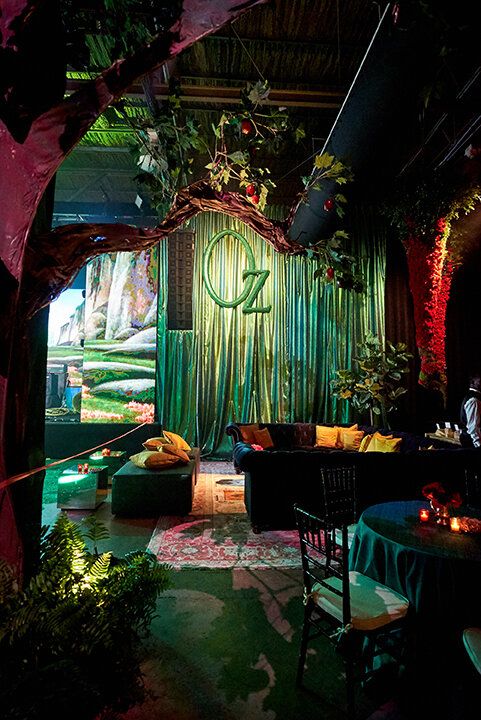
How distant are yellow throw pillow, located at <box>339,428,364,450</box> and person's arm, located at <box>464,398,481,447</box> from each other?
5.25 feet

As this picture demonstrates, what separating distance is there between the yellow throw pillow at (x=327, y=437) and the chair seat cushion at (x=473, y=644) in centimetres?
501

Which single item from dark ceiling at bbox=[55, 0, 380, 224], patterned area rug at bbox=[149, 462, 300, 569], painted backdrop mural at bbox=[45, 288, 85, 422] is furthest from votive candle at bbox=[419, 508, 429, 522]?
painted backdrop mural at bbox=[45, 288, 85, 422]

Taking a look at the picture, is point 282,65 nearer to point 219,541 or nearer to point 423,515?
point 423,515

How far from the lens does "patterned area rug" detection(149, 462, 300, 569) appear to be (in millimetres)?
3180

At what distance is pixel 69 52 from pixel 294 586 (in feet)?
10.6

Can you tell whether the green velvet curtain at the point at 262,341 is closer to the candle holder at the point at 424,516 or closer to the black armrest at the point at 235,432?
the black armrest at the point at 235,432

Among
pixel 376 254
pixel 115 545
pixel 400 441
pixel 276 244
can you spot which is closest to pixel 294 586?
pixel 115 545

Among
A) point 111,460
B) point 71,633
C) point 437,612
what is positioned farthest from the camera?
point 111,460

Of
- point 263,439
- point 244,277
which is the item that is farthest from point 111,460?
point 244,277

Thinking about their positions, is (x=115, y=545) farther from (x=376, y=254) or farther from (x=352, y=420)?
(x=376, y=254)

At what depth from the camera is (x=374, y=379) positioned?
23.6 ft

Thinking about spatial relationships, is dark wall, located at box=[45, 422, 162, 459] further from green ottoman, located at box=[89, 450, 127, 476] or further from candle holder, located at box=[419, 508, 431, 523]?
candle holder, located at box=[419, 508, 431, 523]

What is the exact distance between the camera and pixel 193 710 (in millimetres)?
1719

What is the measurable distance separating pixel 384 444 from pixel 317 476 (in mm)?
1531
